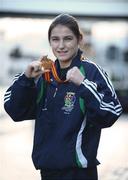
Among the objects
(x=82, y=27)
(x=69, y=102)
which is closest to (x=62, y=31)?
(x=69, y=102)

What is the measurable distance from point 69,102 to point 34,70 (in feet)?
0.84

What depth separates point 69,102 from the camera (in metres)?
3.13

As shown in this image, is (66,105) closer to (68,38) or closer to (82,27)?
(68,38)

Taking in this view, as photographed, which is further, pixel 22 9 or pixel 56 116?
pixel 22 9

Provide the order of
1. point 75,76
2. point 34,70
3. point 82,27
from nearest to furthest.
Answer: point 75,76, point 34,70, point 82,27

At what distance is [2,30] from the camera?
17281 mm

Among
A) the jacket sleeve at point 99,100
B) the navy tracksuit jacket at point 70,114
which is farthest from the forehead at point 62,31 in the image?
the jacket sleeve at point 99,100

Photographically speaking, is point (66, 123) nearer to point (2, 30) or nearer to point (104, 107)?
point (104, 107)

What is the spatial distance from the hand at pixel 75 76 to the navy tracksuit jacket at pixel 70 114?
0.03 m

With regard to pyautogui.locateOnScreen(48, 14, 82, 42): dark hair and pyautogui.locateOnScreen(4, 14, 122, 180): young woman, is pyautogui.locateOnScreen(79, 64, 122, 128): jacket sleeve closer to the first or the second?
pyautogui.locateOnScreen(4, 14, 122, 180): young woman

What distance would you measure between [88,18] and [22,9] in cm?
193

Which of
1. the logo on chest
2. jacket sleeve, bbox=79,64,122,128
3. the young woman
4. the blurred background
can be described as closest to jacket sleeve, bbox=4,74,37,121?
the young woman

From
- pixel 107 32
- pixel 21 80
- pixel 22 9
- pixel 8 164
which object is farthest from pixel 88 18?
pixel 21 80

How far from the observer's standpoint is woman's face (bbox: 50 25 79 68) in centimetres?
318
